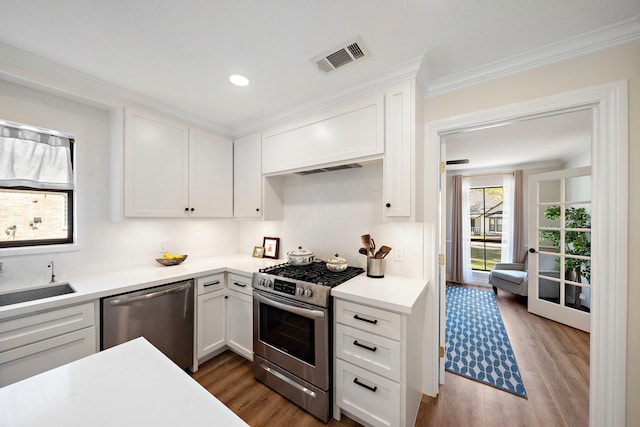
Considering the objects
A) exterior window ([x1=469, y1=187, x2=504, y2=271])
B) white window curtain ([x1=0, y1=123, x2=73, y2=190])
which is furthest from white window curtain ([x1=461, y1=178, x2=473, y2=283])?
white window curtain ([x1=0, y1=123, x2=73, y2=190])

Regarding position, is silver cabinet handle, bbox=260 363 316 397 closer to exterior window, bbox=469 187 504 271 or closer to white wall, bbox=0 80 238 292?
white wall, bbox=0 80 238 292

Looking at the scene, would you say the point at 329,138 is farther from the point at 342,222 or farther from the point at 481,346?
the point at 481,346

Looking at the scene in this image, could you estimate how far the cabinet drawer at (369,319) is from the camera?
57.7 inches

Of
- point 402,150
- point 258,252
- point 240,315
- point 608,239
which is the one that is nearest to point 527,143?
point 608,239

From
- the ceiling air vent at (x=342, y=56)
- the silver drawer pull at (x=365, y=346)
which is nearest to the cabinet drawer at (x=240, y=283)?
the silver drawer pull at (x=365, y=346)

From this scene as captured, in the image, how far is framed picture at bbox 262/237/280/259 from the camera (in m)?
2.88

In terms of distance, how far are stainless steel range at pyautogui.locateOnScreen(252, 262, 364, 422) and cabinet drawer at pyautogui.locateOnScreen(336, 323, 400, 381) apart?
0.09m

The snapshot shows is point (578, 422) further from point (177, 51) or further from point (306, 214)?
point (177, 51)

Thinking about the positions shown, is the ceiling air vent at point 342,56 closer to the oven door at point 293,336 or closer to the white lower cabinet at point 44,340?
the oven door at point 293,336

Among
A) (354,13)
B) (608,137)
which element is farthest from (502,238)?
(354,13)

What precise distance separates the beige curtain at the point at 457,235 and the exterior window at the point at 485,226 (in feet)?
1.65

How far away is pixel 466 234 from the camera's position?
5215mm

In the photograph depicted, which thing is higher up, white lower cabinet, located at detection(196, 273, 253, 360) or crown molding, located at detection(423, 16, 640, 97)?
crown molding, located at detection(423, 16, 640, 97)

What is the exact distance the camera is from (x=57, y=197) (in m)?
2.01
